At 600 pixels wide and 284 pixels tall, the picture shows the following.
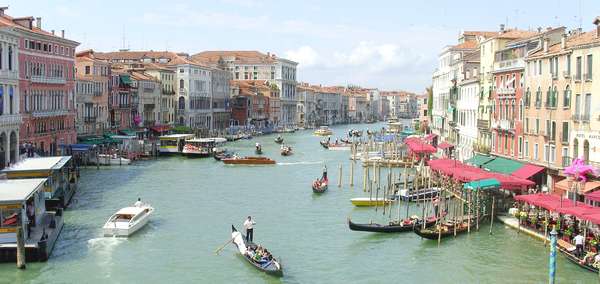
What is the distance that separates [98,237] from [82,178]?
39.2ft

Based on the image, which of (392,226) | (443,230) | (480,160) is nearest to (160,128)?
(480,160)

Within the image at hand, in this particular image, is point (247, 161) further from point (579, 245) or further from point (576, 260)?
point (576, 260)

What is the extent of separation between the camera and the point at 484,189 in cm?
2003

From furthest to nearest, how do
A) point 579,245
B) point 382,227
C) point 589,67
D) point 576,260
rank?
1. point 589,67
2. point 382,227
3. point 579,245
4. point 576,260

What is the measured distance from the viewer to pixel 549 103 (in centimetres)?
2062

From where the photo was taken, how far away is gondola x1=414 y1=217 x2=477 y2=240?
17141 millimetres

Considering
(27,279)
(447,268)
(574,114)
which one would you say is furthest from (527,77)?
(27,279)

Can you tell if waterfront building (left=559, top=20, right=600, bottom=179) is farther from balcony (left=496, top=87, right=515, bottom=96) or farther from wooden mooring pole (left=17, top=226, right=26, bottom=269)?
wooden mooring pole (left=17, top=226, right=26, bottom=269)

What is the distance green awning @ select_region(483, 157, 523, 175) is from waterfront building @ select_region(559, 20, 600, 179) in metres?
2.95

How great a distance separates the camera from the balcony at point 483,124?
26516 mm

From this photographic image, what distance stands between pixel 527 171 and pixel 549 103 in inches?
76.8

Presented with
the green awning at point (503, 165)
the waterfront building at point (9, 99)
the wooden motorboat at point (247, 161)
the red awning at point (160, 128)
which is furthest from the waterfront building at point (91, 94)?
the green awning at point (503, 165)

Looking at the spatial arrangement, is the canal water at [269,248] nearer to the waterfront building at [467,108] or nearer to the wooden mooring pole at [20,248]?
the wooden mooring pole at [20,248]

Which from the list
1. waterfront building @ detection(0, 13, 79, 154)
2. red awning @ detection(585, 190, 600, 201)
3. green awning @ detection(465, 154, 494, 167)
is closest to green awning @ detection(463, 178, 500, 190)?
red awning @ detection(585, 190, 600, 201)
